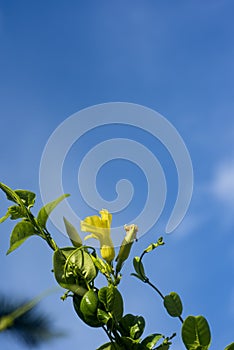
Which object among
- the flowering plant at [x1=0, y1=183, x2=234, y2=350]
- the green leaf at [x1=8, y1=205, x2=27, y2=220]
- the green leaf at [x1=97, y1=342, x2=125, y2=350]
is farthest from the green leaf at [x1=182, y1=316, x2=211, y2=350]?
the green leaf at [x1=8, y1=205, x2=27, y2=220]

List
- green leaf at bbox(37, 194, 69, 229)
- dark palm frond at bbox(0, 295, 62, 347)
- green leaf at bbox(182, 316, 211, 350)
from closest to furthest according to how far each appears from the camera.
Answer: dark palm frond at bbox(0, 295, 62, 347) → green leaf at bbox(182, 316, 211, 350) → green leaf at bbox(37, 194, 69, 229)

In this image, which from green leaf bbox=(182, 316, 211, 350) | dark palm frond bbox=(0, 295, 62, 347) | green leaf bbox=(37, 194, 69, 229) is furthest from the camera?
green leaf bbox=(37, 194, 69, 229)

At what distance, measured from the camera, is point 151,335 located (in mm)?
789

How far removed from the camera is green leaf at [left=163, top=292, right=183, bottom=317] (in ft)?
2.66

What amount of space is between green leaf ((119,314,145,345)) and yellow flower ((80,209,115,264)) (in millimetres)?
104

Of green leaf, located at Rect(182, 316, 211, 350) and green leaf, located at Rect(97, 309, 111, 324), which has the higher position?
green leaf, located at Rect(97, 309, 111, 324)

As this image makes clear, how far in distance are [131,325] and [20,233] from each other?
0.25 meters

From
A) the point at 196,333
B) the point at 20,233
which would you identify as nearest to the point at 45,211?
the point at 20,233

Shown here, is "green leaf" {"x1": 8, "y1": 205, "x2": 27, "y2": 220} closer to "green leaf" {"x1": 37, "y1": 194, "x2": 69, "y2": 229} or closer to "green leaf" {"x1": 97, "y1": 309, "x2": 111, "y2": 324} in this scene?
"green leaf" {"x1": 37, "y1": 194, "x2": 69, "y2": 229}

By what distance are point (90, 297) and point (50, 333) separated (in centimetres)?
28

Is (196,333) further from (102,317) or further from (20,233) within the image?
(20,233)

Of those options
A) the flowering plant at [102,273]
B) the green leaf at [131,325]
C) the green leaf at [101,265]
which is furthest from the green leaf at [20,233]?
the green leaf at [131,325]

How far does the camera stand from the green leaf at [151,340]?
30.2 inches

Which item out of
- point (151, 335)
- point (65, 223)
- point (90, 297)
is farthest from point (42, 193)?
point (151, 335)
